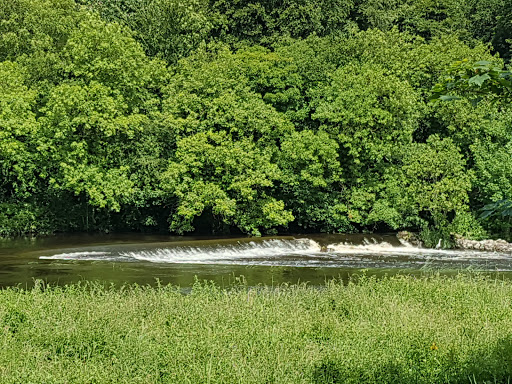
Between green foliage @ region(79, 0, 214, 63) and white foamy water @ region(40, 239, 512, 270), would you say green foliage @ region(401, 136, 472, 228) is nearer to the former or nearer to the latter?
white foamy water @ region(40, 239, 512, 270)

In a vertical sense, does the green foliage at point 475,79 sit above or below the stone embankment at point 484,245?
above

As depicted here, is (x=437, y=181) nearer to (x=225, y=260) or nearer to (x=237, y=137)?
(x=237, y=137)

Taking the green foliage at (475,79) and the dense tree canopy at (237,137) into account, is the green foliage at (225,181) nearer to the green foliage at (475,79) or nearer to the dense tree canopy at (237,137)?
the dense tree canopy at (237,137)

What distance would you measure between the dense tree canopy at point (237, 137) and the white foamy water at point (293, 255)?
3.10m

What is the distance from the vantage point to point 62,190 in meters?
34.5

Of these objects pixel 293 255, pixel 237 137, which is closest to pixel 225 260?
pixel 293 255

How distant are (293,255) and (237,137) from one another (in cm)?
956

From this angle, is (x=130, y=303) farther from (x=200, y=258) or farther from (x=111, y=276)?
(x=200, y=258)

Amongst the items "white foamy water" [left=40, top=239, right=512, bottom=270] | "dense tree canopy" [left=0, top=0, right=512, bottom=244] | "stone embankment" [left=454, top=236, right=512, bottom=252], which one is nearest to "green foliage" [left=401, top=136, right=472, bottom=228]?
"dense tree canopy" [left=0, top=0, right=512, bottom=244]

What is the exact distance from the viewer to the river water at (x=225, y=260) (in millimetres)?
20281

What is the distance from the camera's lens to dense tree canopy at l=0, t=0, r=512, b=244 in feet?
105

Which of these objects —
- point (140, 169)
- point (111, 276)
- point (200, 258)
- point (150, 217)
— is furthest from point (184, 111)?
point (111, 276)

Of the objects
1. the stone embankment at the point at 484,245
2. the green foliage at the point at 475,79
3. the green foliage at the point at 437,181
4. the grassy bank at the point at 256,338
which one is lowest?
the stone embankment at the point at 484,245

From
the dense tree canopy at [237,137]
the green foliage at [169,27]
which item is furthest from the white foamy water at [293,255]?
the green foliage at [169,27]
